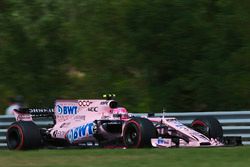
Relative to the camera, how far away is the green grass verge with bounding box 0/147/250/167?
10081mm

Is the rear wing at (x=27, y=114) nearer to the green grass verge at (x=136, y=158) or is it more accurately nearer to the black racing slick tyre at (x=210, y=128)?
the green grass verge at (x=136, y=158)

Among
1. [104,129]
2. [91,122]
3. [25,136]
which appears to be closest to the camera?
[25,136]

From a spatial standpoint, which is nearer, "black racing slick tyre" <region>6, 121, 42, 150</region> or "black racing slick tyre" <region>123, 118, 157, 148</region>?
"black racing slick tyre" <region>123, 118, 157, 148</region>

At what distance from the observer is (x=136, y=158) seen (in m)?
10.9

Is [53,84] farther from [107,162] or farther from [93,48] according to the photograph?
[107,162]

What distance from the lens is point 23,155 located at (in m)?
12.1

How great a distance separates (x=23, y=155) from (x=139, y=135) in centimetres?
231

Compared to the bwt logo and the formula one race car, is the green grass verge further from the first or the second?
the bwt logo

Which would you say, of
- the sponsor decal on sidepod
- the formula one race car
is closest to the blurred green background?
the formula one race car

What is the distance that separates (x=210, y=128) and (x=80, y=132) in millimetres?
2813

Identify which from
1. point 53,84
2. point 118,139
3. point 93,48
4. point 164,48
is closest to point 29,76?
point 53,84

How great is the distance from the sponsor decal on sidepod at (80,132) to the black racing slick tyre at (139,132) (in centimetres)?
107

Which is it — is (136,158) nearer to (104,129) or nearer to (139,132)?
(139,132)

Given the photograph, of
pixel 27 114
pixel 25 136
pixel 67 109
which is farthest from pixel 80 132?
pixel 27 114
